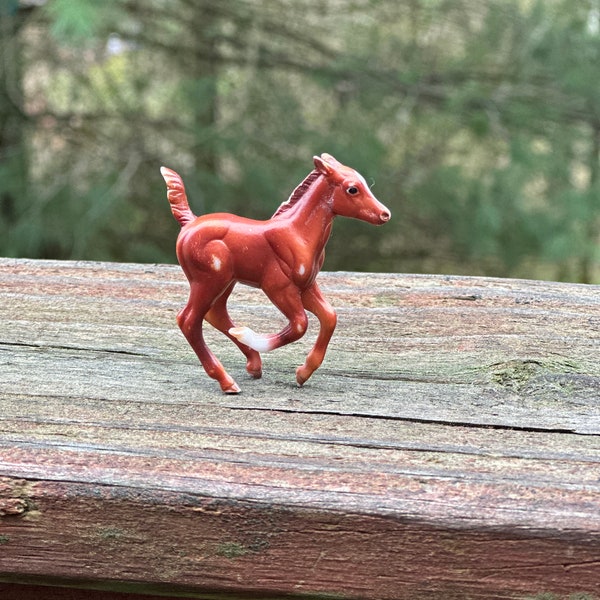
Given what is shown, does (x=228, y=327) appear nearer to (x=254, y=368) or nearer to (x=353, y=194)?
(x=254, y=368)

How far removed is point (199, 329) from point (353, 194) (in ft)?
0.82

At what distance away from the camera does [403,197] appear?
2.56 meters

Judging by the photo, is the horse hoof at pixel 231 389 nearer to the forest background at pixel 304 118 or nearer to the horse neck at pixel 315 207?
the horse neck at pixel 315 207

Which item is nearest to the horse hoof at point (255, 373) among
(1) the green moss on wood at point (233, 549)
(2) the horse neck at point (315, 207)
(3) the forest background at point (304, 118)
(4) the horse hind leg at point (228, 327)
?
(4) the horse hind leg at point (228, 327)

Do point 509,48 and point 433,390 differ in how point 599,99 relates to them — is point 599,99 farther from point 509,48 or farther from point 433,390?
point 433,390

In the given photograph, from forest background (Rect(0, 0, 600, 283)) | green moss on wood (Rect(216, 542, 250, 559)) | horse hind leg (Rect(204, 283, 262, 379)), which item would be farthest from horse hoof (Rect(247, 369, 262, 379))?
forest background (Rect(0, 0, 600, 283))

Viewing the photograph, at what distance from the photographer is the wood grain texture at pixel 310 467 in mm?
688

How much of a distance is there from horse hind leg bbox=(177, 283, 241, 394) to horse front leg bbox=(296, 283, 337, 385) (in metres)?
0.08

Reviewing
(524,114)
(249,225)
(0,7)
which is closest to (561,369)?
(249,225)

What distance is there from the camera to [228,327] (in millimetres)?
1021

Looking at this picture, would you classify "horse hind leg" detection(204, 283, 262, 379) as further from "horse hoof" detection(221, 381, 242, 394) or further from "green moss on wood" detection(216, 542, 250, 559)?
"green moss on wood" detection(216, 542, 250, 559)

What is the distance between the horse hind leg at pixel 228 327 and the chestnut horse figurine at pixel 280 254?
0.02 metres

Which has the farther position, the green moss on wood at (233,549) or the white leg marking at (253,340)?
the white leg marking at (253,340)

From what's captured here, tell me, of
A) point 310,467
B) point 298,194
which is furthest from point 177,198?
point 310,467
